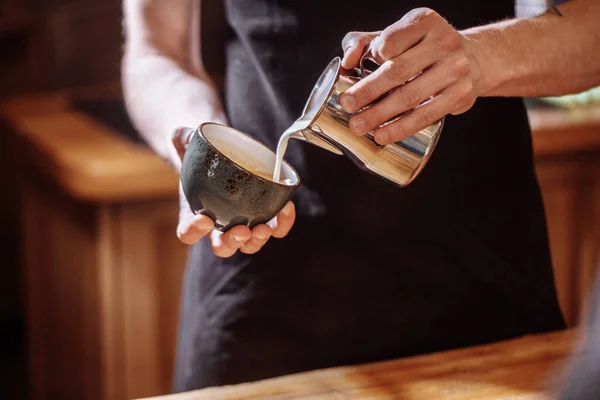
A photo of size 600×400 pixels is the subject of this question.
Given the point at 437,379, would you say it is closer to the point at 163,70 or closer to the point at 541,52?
the point at 541,52

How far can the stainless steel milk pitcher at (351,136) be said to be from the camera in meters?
0.73

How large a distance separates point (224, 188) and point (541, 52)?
1.18 feet

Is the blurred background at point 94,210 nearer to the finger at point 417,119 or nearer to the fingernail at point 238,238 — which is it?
the finger at point 417,119

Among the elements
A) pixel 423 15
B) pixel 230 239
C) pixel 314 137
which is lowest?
pixel 230 239

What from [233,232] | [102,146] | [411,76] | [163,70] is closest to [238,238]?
[233,232]

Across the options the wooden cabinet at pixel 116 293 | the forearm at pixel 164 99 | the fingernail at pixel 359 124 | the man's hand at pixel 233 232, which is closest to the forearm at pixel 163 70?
the forearm at pixel 164 99

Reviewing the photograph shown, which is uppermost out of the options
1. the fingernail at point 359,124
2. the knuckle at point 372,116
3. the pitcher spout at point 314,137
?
the knuckle at point 372,116

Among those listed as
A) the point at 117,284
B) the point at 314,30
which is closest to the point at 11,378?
the point at 117,284

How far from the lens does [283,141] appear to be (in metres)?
0.78

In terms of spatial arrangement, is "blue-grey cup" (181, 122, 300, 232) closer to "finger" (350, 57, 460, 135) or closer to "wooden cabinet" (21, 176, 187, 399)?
"finger" (350, 57, 460, 135)

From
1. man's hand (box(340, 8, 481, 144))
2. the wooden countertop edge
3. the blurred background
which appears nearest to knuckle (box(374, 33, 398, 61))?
man's hand (box(340, 8, 481, 144))

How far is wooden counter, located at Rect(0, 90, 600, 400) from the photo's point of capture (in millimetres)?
1788

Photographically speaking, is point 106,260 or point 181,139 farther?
point 106,260

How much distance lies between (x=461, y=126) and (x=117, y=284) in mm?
1061
